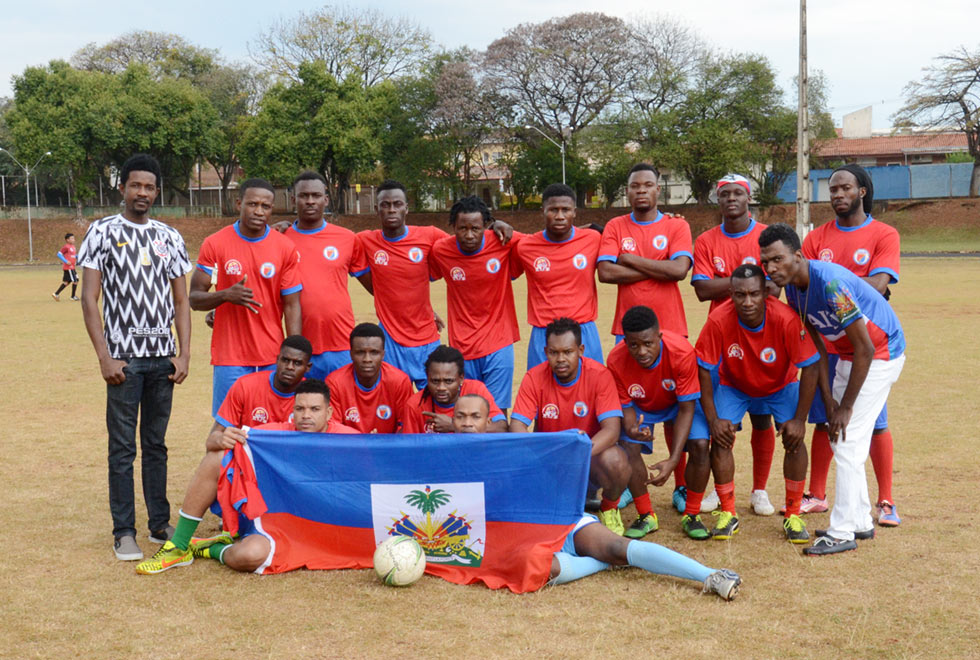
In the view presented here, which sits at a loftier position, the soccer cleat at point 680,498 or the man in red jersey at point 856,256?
the man in red jersey at point 856,256

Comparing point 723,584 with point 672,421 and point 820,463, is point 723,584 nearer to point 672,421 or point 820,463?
point 672,421

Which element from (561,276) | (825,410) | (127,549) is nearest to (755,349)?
(825,410)

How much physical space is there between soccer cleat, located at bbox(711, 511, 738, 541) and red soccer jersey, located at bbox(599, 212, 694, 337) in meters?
1.54

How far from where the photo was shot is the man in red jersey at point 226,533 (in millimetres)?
5520

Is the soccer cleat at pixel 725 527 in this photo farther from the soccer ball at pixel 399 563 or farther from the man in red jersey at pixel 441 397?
the soccer ball at pixel 399 563

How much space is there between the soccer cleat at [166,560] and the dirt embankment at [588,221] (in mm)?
43099

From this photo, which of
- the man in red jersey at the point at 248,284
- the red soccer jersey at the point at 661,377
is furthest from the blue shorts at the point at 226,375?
the red soccer jersey at the point at 661,377

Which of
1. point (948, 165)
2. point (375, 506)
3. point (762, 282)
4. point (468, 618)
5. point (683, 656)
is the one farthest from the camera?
point (948, 165)

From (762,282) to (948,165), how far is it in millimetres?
51469

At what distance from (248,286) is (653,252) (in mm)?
3126

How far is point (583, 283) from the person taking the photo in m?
7.20

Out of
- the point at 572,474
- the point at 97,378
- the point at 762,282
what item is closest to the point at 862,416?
the point at 762,282

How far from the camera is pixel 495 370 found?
7.37m

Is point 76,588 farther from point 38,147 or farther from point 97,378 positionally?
point 38,147
